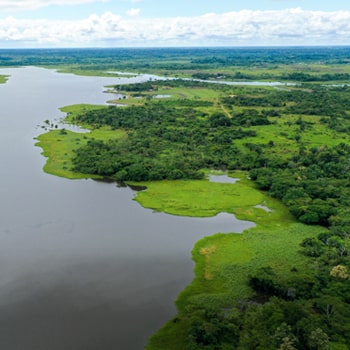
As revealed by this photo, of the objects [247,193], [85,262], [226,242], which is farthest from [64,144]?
[226,242]

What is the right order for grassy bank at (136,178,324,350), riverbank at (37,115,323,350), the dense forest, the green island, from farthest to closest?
riverbank at (37,115,323,350) < grassy bank at (136,178,324,350) < the green island < the dense forest

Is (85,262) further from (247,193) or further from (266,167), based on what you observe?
(266,167)

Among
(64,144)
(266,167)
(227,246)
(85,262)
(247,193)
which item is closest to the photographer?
(85,262)

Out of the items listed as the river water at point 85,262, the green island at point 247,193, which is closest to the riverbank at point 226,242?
the green island at point 247,193

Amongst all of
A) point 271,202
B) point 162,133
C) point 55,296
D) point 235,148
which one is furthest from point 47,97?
point 55,296

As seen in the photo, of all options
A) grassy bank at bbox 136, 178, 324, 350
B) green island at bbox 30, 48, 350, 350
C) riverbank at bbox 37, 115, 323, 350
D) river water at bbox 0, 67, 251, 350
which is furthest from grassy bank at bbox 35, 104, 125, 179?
grassy bank at bbox 136, 178, 324, 350

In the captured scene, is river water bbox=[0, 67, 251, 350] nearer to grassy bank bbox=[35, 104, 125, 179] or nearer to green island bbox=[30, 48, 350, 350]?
green island bbox=[30, 48, 350, 350]
